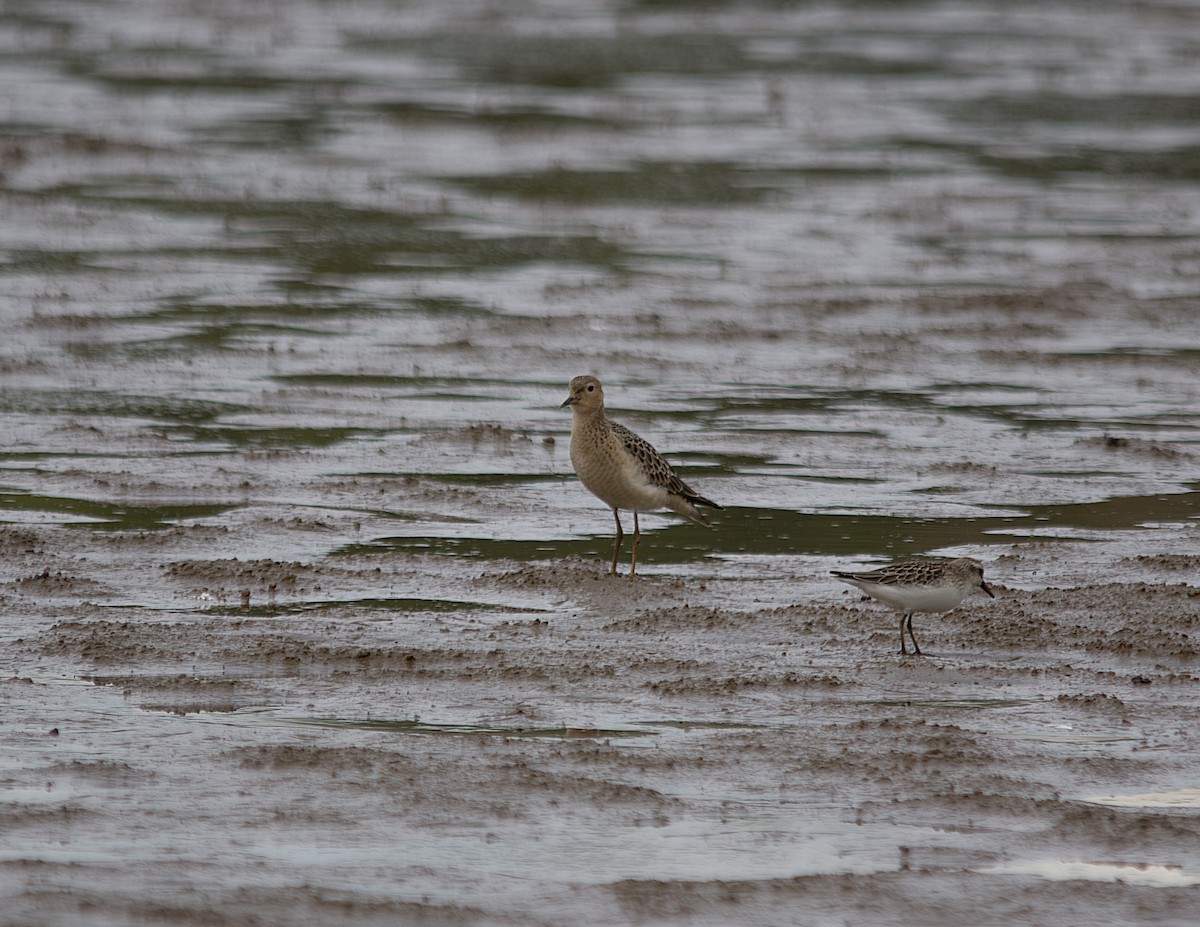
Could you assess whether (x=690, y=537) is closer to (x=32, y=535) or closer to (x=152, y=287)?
(x=32, y=535)

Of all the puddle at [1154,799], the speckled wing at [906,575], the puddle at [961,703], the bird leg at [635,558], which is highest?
the speckled wing at [906,575]

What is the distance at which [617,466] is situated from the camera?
1158 cm

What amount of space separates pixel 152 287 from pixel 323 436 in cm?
535

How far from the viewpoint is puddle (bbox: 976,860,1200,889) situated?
7.22m

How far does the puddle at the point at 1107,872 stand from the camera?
23.7 feet

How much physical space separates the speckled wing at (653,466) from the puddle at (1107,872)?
4.64 m

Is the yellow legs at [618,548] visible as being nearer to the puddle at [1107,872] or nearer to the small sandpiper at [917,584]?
the small sandpiper at [917,584]

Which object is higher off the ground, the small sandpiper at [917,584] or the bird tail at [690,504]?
the bird tail at [690,504]

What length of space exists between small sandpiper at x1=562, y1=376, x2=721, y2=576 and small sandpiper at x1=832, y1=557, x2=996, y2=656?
1.87 metres

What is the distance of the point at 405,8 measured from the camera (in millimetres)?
42938

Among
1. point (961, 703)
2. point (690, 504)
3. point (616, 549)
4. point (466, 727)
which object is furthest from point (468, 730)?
point (690, 504)

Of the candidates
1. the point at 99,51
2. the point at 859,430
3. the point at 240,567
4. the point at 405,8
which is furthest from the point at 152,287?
the point at 405,8

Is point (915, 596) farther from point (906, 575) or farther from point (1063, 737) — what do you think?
point (1063, 737)

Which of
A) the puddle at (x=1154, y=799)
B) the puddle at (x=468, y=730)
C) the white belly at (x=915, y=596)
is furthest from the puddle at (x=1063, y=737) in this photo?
the puddle at (x=468, y=730)
